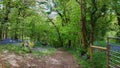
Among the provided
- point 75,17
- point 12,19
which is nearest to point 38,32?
point 75,17

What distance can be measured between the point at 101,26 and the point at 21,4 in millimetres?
10147

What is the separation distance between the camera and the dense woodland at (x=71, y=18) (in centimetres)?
1844

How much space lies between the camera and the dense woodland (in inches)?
726

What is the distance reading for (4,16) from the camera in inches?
836

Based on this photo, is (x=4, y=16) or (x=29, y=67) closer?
(x=29, y=67)

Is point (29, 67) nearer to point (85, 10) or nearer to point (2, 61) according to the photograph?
point (2, 61)

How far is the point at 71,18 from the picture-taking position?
29172 millimetres

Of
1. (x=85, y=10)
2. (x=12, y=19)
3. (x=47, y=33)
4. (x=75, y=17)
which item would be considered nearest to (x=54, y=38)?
(x=47, y=33)

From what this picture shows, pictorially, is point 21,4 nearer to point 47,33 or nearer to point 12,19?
point 12,19

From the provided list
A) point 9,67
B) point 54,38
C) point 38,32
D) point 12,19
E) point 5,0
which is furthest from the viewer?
point 38,32

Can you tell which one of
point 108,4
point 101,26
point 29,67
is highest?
point 108,4

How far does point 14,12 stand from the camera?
70.5ft

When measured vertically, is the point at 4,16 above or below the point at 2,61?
above

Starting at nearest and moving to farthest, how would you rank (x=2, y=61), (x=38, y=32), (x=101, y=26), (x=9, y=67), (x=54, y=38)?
(x=9, y=67)
(x=2, y=61)
(x=101, y=26)
(x=54, y=38)
(x=38, y=32)
